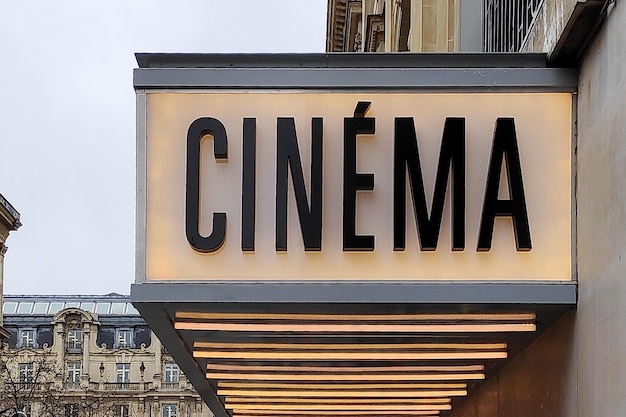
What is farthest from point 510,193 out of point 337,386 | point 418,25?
A: point 418,25

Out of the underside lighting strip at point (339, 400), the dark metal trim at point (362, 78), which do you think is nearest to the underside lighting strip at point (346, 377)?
the underside lighting strip at point (339, 400)

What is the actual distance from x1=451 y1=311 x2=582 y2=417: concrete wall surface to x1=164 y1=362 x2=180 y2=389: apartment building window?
97928 mm

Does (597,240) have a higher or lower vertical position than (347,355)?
higher

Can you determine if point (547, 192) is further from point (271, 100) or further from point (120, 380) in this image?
point (120, 380)

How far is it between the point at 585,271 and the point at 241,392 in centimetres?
538

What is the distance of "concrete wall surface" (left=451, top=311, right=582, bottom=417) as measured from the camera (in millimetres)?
7742

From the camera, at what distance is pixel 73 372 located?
4200 inches

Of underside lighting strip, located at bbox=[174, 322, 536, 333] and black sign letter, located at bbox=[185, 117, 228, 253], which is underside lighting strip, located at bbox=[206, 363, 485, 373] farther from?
black sign letter, located at bbox=[185, 117, 228, 253]

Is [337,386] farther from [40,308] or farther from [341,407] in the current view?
[40,308]

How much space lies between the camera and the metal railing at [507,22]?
9164 mm

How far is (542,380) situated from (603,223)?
2.05 meters

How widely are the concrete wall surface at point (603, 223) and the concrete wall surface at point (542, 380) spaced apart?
298mm

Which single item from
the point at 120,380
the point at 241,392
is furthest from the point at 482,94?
the point at 120,380

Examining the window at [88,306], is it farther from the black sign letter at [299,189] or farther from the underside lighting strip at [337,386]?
the black sign letter at [299,189]
